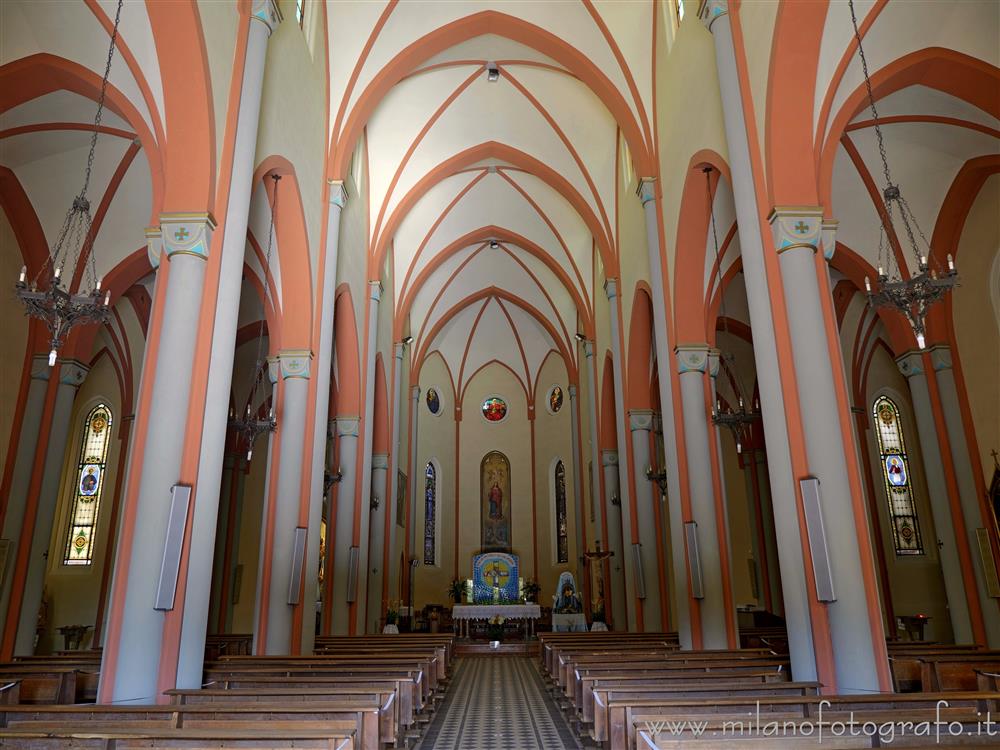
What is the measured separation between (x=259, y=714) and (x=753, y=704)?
9.89ft

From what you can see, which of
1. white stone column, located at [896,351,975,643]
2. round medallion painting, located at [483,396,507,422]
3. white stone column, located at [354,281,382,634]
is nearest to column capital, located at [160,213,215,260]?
white stone column, located at [354,281,382,634]

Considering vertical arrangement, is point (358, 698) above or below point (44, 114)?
below

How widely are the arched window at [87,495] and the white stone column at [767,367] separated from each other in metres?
15.5

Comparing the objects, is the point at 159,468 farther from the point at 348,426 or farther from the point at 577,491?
the point at 577,491

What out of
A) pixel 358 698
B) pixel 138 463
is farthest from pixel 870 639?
pixel 138 463

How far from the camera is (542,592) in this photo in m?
→ 26.1

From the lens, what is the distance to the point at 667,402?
1194 cm

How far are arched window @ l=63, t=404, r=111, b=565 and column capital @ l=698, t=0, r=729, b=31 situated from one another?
15657mm

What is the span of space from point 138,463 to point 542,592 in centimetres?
2120

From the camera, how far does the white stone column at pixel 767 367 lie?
695 centimetres

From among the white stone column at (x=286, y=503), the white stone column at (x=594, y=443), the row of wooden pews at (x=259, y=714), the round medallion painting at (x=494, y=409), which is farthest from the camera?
the round medallion painting at (x=494, y=409)

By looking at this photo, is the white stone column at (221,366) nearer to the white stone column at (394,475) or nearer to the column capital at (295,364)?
the column capital at (295,364)

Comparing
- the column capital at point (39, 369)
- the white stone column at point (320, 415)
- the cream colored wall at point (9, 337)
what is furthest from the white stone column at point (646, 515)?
the cream colored wall at point (9, 337)

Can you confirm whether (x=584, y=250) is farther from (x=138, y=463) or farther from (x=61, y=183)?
(x=138, y=463)
